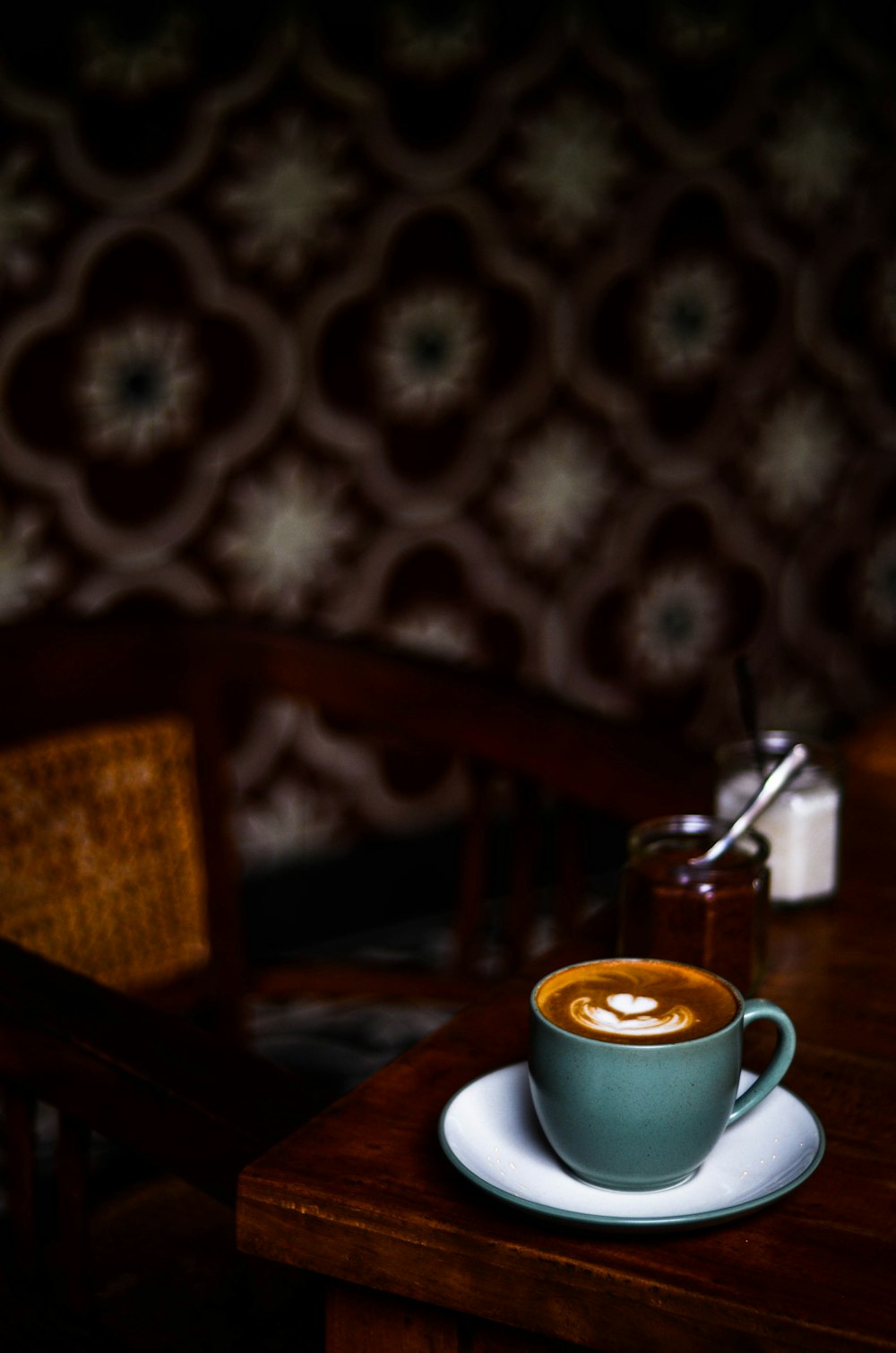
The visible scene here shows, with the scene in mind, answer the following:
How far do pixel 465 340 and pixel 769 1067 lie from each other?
1.93 metres

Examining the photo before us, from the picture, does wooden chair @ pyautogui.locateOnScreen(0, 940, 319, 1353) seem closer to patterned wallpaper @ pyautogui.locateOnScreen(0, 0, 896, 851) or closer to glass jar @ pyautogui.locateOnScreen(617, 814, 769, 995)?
glass jar @ pyautogui.locateOnScreen(617, 814, 769, 995)

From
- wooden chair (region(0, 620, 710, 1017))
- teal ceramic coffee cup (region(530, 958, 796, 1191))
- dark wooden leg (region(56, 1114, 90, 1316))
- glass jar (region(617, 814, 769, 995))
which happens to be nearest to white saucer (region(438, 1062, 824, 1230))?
teal ceramic coffee cup (region(530, 958, 796, 1191))

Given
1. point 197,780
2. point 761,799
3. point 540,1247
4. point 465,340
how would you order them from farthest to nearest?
1. point 465,340
2. point 197,780
3. point 761,799
4. point 540,1247

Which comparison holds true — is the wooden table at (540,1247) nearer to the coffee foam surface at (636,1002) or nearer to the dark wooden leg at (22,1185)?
the coffee foam surface at (636,1002)

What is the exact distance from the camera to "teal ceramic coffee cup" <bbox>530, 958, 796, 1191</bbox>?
611mm

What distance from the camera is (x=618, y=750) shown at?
4.13 feet

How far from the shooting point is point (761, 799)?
0.93m

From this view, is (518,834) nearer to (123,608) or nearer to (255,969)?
(255,969)

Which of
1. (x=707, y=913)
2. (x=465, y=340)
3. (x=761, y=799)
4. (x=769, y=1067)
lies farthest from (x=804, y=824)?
(x=465, y=340)

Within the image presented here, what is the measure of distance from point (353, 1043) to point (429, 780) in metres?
0.67

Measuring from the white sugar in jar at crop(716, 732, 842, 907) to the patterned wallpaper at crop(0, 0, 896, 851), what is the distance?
1.36 m

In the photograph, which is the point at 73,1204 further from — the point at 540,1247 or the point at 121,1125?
the point at 540,1247

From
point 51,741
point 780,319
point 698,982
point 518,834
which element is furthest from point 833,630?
point 698,982

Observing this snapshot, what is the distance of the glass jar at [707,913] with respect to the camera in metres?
0.83
